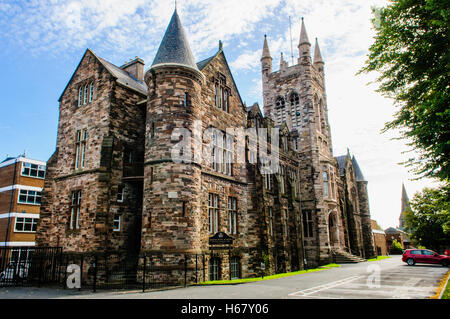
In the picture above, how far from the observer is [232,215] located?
22594 mm

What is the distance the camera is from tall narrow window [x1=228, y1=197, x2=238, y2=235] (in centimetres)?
2209

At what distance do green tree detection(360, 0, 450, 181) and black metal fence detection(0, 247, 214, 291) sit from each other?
37.9 feet

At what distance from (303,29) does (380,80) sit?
2904cm

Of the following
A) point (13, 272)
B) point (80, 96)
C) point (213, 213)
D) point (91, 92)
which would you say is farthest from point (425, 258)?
point (13, 272)

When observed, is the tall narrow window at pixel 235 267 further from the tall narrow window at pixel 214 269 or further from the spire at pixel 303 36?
the spire at pixel 303 36

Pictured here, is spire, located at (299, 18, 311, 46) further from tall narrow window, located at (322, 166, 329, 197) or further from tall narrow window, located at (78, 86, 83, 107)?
tall narrow window, located at (78, 86, 83, 107)

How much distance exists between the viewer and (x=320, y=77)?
42719 millimetres

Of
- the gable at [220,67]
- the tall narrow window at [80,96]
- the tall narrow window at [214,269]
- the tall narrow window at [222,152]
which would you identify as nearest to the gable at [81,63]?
the tall narrow window at [80,96]

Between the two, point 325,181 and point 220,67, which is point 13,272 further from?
point 325,181

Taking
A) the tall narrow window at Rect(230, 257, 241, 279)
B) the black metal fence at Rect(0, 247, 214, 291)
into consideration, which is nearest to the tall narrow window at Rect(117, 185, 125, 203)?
the black metal fence at Rect(0, 247, 214, 291)

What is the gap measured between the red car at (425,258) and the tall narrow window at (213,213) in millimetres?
20215

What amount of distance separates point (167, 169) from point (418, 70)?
12.8 m

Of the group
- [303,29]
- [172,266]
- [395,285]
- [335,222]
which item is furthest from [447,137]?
[303,29]

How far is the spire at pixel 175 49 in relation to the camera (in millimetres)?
19078
